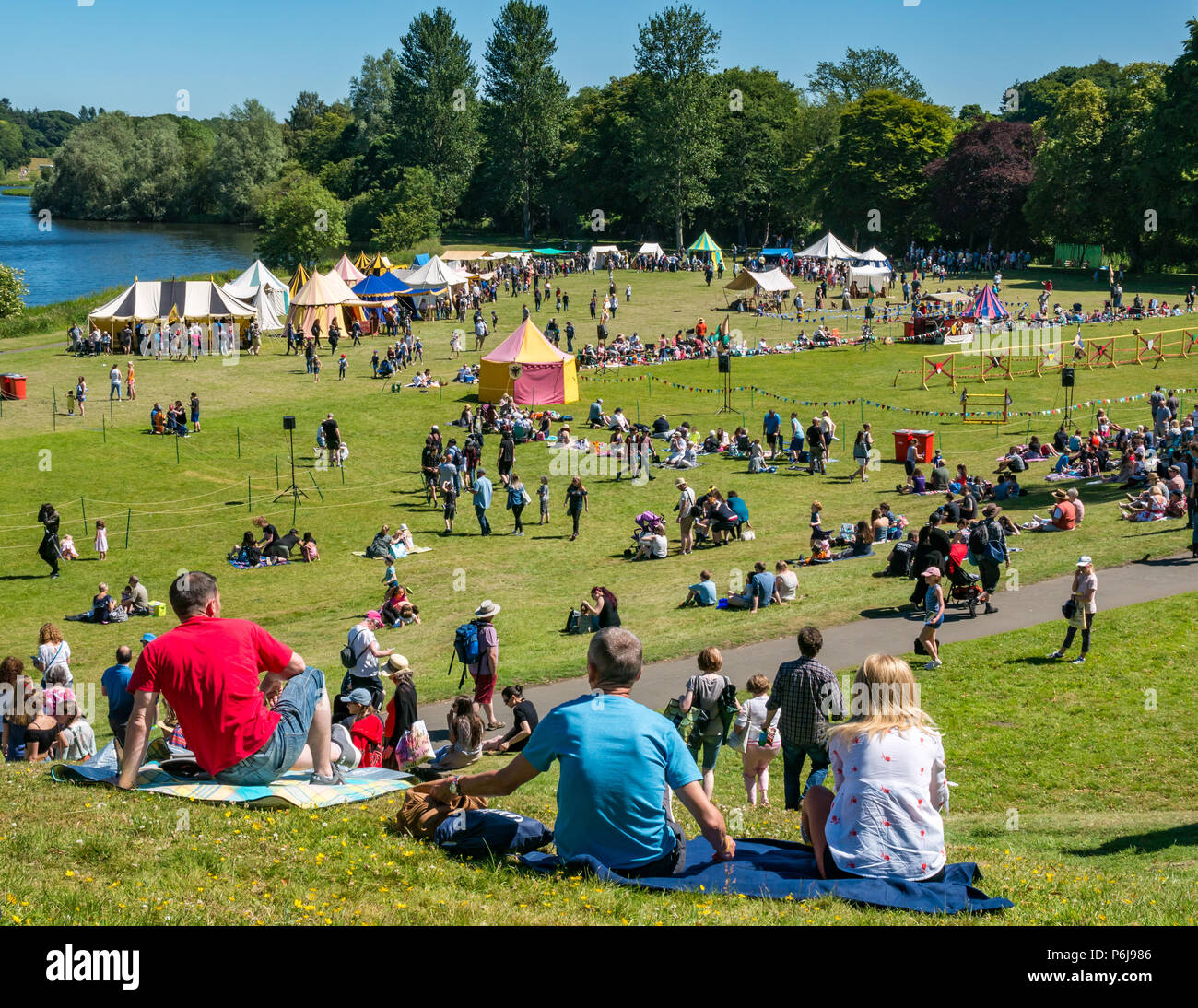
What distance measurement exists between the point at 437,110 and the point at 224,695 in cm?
9929

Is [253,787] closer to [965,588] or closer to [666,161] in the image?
[965,588]

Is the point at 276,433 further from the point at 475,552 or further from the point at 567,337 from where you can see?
the point at 567,337

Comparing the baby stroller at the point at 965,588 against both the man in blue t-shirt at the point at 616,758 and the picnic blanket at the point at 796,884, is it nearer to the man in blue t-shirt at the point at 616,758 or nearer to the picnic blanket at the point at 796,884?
the picnic blanket at the point at 796,884

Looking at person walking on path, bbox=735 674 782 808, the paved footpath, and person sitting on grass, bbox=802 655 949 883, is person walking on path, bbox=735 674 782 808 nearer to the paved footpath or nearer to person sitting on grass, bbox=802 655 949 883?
the paved footpath

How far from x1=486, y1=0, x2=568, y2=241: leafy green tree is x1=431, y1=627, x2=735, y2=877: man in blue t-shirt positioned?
93411 millimetres

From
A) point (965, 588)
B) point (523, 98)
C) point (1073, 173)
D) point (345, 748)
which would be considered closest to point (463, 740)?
point (345, 748)

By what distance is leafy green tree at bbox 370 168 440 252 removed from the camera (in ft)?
284

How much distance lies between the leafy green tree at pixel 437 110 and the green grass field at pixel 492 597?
53622 mm

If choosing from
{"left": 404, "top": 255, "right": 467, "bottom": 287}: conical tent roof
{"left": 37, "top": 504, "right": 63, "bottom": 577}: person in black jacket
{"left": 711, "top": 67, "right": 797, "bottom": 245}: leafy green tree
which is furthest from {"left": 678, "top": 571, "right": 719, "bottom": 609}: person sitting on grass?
{"left": 711, "top": 67, "right": 797, "bottom": 245}: leafy green tree

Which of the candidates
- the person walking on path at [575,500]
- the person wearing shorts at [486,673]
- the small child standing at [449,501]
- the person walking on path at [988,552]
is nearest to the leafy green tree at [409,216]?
the small child standing at [449,501]

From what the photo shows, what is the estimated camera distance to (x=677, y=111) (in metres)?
82.6

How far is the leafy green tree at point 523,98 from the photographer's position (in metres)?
93.1
